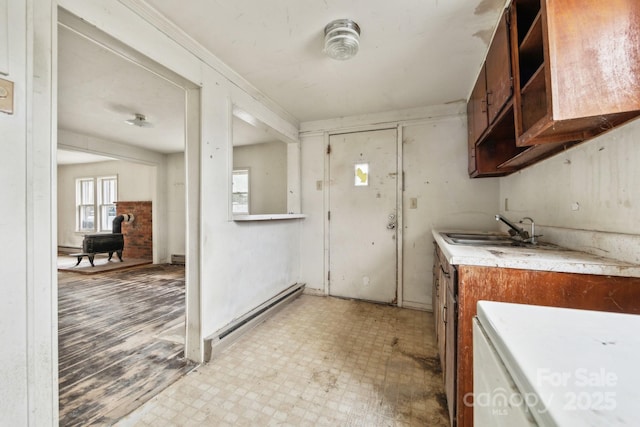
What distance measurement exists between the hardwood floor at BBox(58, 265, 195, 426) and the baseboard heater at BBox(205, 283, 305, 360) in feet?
0.68

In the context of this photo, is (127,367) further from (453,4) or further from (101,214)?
(101,214)

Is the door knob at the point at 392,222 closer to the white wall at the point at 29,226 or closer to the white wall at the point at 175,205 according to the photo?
the white wall at the point at 29,226

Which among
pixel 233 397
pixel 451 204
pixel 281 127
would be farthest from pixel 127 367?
pixel 451 204

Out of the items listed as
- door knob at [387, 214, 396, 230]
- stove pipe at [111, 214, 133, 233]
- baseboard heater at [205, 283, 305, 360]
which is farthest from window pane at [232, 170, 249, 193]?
stove pipe at [111, 214, 133, 233]

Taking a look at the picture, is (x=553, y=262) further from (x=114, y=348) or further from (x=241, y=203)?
(x=241, y=203)

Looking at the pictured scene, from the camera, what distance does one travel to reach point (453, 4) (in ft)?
4.84

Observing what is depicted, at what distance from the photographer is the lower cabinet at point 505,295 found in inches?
38.9

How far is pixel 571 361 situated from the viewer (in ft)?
1.43

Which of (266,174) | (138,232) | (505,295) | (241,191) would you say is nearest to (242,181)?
(241,191)

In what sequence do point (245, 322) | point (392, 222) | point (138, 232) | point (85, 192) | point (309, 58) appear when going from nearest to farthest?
1. point (309, 58)
2. point (245, 322)
3. point (392, 222)
4. point (138, 232)
5. point (85, 192)

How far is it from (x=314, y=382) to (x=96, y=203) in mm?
7687

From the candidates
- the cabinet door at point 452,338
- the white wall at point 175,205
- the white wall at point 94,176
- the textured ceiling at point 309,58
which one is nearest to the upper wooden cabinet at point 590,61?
the textured ceiling at point 309,58

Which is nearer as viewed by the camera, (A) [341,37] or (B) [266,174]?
(A) [341,37]

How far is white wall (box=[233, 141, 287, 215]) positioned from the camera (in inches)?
175
